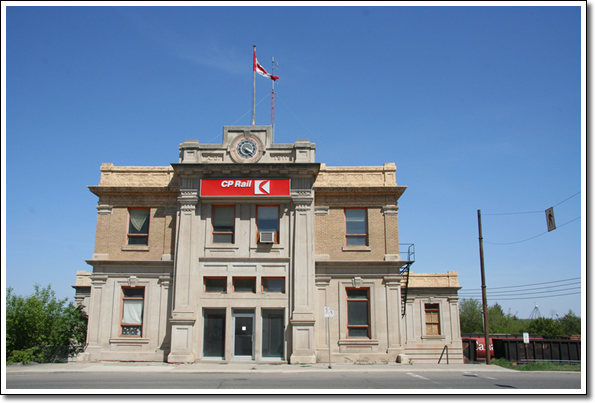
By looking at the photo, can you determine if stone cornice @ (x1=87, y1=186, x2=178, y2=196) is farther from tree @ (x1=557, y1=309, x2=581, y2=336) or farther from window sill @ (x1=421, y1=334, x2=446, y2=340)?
tree @ (x1=557, y1=309, x2=581, y2=336)

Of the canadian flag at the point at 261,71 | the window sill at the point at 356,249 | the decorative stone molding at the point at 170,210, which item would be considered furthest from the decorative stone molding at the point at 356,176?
the decorative stone molding at the point at 170,210

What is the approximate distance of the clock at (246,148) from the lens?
24703 mm

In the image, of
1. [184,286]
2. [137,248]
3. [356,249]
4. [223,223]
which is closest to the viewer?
[184,286]

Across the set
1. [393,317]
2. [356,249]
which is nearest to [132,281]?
[356,249]

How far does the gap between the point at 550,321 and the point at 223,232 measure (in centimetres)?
5844

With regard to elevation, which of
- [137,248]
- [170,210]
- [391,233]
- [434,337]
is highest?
[170,210]

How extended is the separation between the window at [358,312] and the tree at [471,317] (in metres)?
58.2

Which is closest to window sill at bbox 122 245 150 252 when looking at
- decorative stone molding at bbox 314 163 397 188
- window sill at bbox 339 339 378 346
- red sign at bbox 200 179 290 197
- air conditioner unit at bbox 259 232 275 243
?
red sign at bbox 200 179 290 197

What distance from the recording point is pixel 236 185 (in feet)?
79.3

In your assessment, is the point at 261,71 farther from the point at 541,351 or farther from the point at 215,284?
the point at 541,351

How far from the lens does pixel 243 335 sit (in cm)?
2327

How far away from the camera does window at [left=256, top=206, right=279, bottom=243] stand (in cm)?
2450

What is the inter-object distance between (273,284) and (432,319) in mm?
11985
